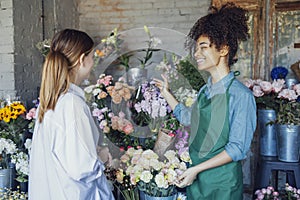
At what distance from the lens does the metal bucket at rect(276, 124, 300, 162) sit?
1.68 m

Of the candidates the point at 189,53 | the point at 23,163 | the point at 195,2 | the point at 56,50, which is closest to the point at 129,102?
the point at 189,53

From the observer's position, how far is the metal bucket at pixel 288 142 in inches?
66.1

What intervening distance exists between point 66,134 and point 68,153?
0.06 m

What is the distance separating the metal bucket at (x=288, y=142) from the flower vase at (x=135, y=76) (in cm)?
80

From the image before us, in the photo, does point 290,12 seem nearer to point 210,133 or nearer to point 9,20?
point 210,133

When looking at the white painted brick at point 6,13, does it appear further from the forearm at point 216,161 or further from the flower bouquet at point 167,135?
the forearm at point 216,161

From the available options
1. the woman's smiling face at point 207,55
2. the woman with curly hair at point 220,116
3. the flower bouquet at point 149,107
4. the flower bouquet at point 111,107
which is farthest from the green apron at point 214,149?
the flower bouquet at point 111,107

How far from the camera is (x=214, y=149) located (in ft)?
3.75

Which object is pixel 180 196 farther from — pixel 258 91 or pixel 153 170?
pixel 258 91

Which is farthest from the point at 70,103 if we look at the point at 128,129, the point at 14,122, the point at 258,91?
the point at 258,91

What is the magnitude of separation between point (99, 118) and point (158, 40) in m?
0.47

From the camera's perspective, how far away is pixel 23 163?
1618mm

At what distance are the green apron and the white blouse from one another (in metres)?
0.40

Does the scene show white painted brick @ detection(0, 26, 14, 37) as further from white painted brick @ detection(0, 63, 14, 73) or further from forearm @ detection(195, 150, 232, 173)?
forearm @ detection(195, 150, 232, 173)
